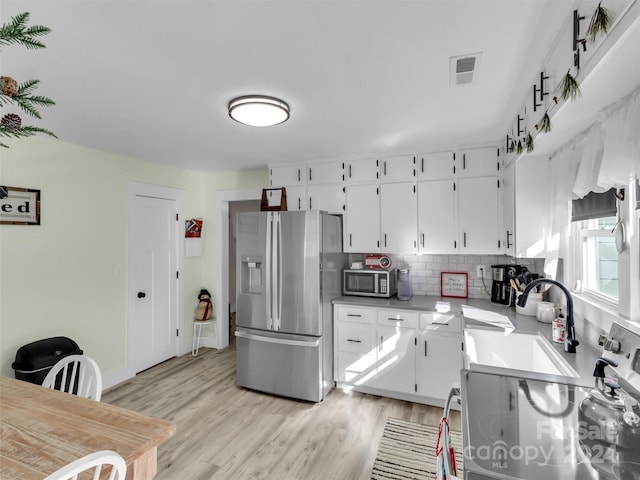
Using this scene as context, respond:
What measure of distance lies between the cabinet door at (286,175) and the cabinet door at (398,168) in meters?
0.96

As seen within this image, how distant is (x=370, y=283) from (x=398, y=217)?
773 millimetres

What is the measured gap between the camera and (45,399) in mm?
1480

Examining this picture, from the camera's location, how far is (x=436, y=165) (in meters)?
3.22

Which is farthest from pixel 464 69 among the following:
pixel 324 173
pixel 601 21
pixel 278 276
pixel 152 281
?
pixel 152 281

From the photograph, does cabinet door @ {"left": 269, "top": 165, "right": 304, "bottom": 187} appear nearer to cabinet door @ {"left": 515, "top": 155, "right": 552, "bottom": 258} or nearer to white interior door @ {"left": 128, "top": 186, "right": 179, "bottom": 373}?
white interior door @ {"left": 128, "top": 186, "right": 179, "bottom": 373}

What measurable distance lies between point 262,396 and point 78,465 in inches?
98.6

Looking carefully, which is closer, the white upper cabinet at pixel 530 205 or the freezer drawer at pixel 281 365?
the white upper cabinet at pixel 530 205

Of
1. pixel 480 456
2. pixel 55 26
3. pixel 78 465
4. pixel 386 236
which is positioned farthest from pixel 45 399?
pixel 386 236

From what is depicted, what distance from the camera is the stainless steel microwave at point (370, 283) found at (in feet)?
10.9

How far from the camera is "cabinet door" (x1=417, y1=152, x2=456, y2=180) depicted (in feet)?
10.4

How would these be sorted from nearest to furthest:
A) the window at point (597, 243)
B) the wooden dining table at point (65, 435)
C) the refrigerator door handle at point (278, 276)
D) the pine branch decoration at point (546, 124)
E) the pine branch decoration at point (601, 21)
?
the pine branch decoration at point (601, 21) < the wooden dining table at point (65, 435) < the pine branch decoration at point (546, 124) < the window at point (597, 243) < the refrigerator door handle at point (278, 276)

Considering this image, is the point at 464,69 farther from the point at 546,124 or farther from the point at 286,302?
the point at 286,302

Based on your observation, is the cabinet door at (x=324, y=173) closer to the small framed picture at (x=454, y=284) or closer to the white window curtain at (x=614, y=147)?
the small framed picture at (x=454, y=284)

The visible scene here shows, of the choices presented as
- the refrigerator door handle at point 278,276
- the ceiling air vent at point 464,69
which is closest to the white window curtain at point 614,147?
the ceiling air vent at point 464,69
